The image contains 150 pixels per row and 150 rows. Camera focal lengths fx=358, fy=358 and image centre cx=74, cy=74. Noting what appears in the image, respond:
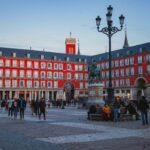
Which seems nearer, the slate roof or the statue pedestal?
the statue pedestal

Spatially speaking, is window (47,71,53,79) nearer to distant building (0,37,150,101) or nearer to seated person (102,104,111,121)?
distant building (0,37,150,101)

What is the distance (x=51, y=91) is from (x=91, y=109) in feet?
259

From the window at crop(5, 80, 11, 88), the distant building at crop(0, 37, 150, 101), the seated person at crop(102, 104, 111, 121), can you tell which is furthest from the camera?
the window at crop(5, 80, 11, 88)

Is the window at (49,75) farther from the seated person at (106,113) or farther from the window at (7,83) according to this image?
the seated person at (106,113)

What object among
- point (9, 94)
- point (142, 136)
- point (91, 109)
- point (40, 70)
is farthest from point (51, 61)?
point (142, 136)

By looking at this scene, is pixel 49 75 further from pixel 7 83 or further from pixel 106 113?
pixel 106 113

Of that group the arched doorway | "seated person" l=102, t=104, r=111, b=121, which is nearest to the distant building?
the arched doorway

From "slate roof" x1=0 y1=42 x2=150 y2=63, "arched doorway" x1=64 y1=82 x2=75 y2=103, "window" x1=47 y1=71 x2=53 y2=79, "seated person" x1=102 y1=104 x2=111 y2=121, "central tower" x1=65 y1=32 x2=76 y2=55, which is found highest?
"central tower" x1=65 y1=32 x2=76 y2=55

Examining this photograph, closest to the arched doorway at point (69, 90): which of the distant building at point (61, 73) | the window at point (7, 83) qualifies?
the distant building at point (61, 73)

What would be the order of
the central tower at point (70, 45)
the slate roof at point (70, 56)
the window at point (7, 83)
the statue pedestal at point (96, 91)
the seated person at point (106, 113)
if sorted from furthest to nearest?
the central tower at point (70, 45), the window at point (7, 83), the slate roof at point (70, 56), the statue pedestal at point (96, 91), the seated person at point (106, 113)

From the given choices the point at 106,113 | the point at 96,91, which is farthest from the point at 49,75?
the point at 106,113

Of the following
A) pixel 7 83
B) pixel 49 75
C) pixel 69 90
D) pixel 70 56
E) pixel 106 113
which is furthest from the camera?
pixel 70 56

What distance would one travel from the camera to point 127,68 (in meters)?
97.6

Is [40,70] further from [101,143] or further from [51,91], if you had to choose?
[101,143]
